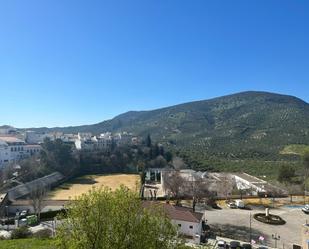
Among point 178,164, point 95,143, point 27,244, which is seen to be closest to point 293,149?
point 178,164

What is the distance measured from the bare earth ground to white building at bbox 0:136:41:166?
18592 mm

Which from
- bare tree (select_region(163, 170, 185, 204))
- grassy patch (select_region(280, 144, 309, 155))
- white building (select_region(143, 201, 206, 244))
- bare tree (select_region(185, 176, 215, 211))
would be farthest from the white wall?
grassy patch (select_region(280, 144, 309, 155))

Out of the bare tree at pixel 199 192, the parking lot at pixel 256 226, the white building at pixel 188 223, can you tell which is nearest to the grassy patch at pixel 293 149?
the parking lot at pixel 256 226

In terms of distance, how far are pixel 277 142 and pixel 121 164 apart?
212 ft

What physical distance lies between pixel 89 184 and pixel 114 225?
6762cm

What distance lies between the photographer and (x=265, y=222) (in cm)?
4947

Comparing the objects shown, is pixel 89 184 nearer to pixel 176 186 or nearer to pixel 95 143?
pixel 176 186

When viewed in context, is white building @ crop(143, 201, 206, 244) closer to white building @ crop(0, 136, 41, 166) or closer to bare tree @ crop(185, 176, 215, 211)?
bare tree @ crop(185, 176, 215, 211)

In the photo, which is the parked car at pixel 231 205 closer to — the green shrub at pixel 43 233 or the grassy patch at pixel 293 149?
the green shrub at pixel 43 233

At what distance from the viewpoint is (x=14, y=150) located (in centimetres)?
10125

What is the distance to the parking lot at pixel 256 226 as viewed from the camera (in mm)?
42656

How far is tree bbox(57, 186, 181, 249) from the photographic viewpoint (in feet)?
61.4

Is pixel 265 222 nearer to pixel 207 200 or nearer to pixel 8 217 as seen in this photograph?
pixel 207 200

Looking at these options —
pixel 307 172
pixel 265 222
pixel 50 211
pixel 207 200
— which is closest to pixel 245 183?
pixel 307 172
